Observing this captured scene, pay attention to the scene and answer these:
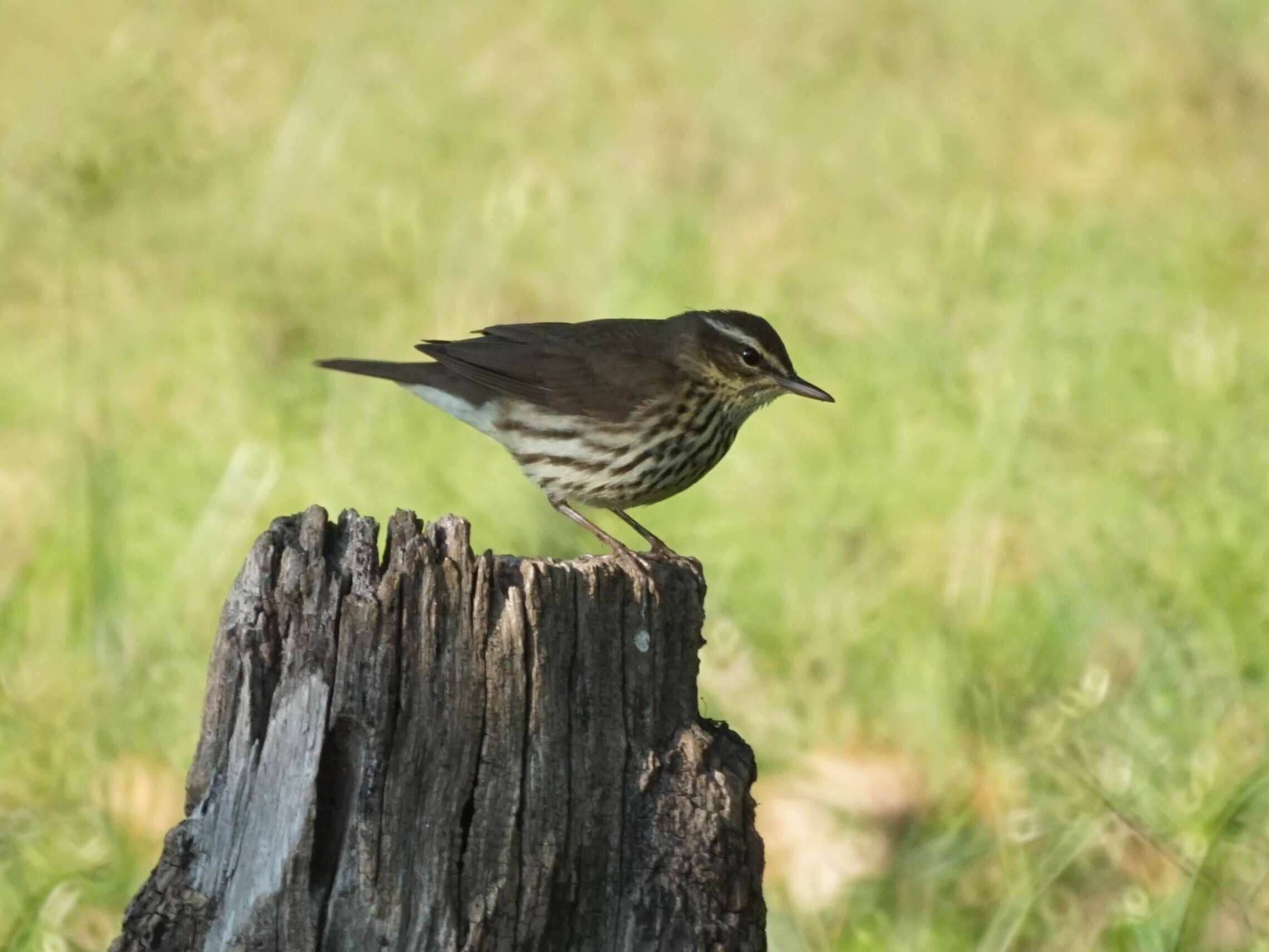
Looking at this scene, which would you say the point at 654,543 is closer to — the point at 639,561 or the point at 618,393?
the point at 618,393

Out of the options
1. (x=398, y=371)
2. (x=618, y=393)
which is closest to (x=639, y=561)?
(x=618, y=393)

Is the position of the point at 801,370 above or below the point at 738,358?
above

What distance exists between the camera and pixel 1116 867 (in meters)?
5.38

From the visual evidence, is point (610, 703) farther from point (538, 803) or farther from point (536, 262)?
point (536, 262)

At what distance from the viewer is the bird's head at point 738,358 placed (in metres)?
5.16

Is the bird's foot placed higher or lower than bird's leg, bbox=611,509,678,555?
lower

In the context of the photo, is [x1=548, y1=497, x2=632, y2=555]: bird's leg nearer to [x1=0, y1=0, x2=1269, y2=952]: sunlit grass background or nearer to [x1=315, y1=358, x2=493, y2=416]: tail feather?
[x1=315, y1=358, x2=493, y2=416]: tail feather

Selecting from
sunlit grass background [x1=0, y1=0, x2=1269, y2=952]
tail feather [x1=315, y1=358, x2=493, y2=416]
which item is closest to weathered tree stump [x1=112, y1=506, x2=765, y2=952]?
sunlit grass background [x1=0, y1=0, x2=1269, y2=952]

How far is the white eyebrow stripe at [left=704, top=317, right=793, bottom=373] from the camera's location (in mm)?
5176

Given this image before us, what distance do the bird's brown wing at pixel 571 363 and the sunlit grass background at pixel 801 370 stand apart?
0.62m

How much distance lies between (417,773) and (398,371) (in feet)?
8.78

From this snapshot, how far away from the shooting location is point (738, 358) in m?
5.18

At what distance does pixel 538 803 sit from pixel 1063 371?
454cm

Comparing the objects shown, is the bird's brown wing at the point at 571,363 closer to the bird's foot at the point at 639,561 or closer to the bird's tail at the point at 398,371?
the bird's tail at the point at 398,371
